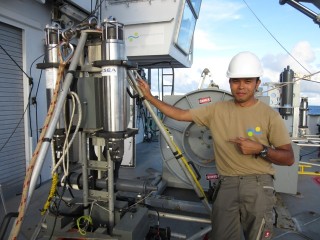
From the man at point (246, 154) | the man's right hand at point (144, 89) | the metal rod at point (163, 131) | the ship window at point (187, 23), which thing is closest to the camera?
the man at point (246, 154)

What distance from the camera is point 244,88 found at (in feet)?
6.64

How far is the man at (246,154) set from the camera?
6.45ft

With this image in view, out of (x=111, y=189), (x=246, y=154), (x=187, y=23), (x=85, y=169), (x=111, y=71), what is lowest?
(x=111, y=189)

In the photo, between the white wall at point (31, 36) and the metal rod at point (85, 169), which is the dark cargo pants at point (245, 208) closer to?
the metal rod at point (85, 169)

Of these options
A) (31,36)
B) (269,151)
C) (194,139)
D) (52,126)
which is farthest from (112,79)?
(31,36)

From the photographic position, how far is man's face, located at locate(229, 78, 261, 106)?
2.03 metres

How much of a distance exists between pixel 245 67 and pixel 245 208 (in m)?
1.17

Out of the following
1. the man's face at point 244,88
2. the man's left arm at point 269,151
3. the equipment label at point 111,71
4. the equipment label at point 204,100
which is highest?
the equipment label at point 111,71

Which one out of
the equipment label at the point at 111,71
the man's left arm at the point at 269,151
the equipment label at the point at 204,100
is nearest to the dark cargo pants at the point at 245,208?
the man's left arm at the point at 269,151

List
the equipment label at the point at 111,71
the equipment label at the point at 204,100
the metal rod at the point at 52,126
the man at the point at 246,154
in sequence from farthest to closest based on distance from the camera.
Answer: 1. the equipment label at the point at 204,100
2. the man at the point at 246,154
3. the equipment label at the point at 111,71
4. the metal rod at the point at 52,126

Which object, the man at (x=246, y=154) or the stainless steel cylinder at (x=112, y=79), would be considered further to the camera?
the man at (x=246, y=154)

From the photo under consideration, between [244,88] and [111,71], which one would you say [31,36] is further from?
[244,88]

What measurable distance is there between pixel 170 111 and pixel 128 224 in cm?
113

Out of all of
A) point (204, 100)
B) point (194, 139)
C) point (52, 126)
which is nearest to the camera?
point (52, 126)
